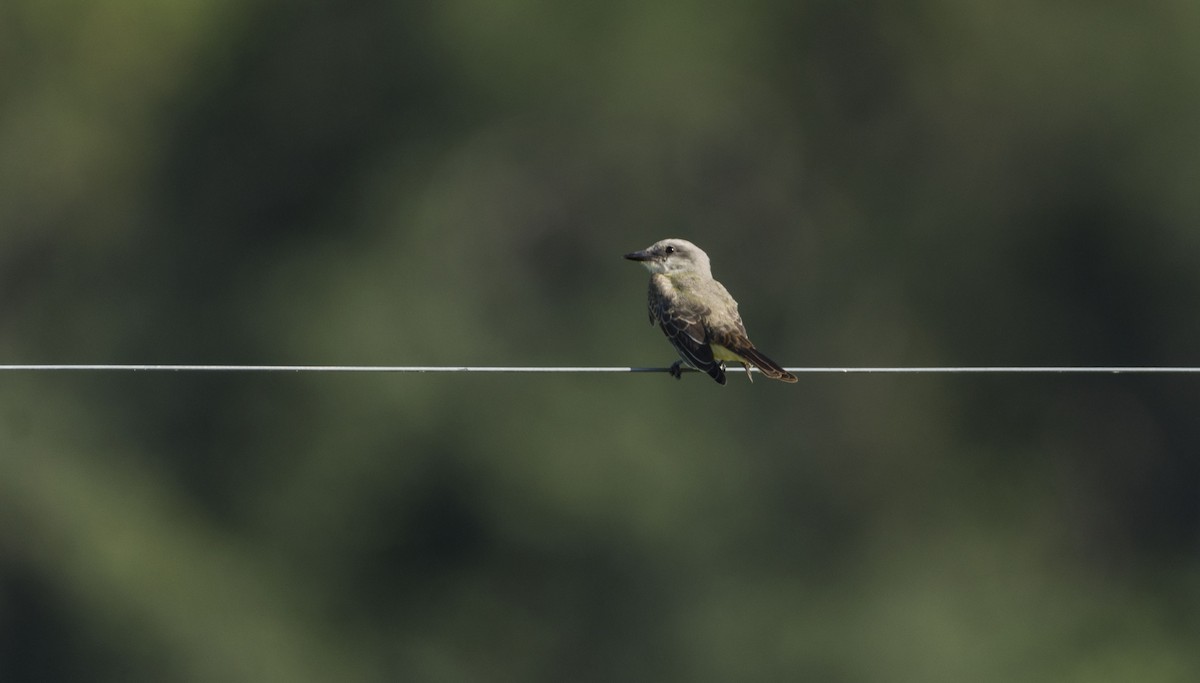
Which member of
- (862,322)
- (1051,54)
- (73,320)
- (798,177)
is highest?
(1051,54)

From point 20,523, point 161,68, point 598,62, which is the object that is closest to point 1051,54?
point 598,62

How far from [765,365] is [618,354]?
15642mm

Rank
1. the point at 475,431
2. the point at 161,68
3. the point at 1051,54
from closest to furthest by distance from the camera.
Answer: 1. the point at 475,431
2. the point at 1051,54
3. the point at 161,68

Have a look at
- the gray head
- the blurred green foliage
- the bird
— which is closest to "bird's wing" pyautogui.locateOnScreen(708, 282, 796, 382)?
the bird

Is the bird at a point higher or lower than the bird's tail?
higher

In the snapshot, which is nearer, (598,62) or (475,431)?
(475,431)

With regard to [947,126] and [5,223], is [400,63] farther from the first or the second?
[947,126]

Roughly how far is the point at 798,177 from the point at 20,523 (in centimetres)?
1160

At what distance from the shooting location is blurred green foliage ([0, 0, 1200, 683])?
27.1m

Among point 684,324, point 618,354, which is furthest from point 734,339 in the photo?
point 618,354

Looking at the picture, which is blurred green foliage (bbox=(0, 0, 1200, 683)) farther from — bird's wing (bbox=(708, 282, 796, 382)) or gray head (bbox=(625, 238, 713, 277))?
bird's wing (bbox=(708, 282, 796, 382))

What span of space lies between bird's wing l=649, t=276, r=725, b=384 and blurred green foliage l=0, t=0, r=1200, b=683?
46.9 feet

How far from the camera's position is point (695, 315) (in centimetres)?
1043

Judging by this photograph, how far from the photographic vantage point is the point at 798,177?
29812mm
